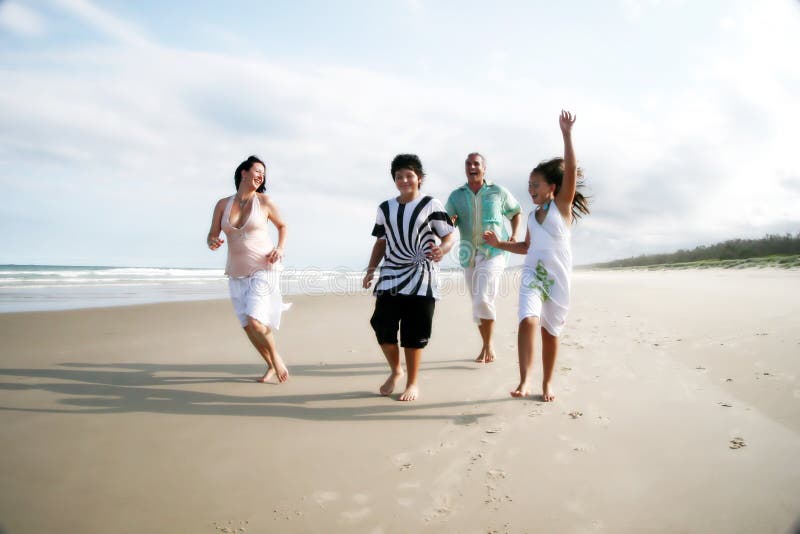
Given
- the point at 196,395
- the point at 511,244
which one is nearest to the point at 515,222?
the point at 511,244

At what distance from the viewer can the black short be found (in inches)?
138

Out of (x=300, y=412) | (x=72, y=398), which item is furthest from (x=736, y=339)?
(x=72, y=398)

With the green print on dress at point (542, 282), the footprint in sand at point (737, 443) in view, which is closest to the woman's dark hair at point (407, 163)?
the green print on dress at point (542, 282)

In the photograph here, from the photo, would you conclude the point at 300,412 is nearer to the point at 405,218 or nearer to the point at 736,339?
the point at 405,218

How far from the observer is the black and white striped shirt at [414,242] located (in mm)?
3498

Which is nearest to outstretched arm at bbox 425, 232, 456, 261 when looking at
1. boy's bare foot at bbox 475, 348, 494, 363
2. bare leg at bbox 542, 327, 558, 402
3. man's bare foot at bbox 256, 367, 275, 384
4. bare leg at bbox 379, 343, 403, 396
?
bare leg at bbox 379, 343, 403, 396

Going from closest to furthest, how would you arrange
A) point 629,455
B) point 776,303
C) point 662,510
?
point 662,510 → point 629,455 → point 776,303

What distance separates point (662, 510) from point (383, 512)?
3.99 feet

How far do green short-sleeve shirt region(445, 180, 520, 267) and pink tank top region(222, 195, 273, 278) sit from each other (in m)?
1.96

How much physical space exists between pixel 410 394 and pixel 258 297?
161 cm

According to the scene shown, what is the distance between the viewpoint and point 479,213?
15.8 ft

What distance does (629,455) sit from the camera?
242cm

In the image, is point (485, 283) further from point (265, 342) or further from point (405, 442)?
point (405, 442)

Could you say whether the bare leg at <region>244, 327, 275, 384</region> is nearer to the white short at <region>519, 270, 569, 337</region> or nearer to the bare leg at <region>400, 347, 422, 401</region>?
the bare leg at <region>400, 347, 422, 401</region>
